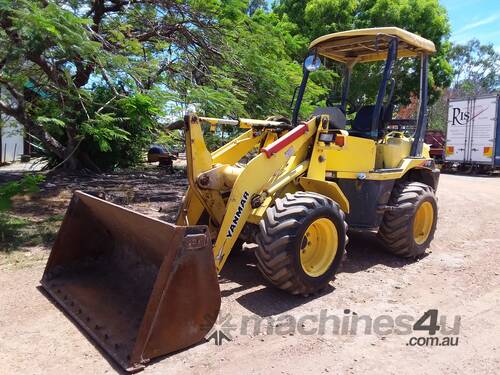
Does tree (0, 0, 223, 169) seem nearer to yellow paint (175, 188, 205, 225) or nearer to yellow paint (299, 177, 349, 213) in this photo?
yellow paint (175, 188, 205, 225)

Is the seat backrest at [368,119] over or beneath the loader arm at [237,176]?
over

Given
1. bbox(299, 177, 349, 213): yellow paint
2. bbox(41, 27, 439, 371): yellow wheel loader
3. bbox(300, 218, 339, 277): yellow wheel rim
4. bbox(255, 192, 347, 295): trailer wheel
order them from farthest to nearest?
bbox(299, 177, 349, 213): yellow paint, bbox(300, 218, 339, 277): yellow wheel rim, bbox(255, 192, 347, 295): trailer wheel, bbox(41, 27, 439, 371): yellow wheel loader

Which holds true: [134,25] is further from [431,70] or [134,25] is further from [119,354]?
[431,70]

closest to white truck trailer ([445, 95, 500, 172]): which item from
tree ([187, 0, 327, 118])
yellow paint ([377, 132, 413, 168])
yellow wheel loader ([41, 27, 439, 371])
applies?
tree ([187, 0, 327, 118])

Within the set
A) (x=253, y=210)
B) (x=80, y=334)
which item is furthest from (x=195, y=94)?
(x=80, y=334)

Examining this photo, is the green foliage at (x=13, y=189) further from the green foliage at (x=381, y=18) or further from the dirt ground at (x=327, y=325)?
the green foliage at (x=381, y=18)

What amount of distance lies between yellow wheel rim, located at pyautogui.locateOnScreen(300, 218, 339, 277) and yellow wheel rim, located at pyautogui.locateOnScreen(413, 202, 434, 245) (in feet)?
6.44

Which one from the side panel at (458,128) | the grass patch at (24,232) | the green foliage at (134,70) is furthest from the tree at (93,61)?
the side panel at (458,128)

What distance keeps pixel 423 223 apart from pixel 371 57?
2.42m

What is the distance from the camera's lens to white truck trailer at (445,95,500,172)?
60.7 feet

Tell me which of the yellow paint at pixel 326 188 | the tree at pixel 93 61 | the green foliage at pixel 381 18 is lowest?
the yellow paint at pixel 326 188

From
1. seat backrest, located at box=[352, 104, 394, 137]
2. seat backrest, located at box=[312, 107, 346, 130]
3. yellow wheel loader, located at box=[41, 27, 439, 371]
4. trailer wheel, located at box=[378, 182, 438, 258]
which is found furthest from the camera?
seat backrest, located at box=[352, 104, 394, 137]

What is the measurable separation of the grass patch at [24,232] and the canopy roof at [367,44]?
452 centimetres

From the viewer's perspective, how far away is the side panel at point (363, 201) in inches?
225
